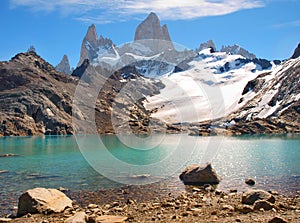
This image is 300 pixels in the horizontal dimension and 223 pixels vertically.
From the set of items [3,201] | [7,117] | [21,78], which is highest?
[21,78]

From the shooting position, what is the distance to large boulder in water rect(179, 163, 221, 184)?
109 feet

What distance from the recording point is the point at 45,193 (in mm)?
23156

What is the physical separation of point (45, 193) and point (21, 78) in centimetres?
15268

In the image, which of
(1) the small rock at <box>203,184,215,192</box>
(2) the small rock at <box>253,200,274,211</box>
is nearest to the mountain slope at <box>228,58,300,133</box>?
(1) the small rock at <box>203,184,215,192</box>

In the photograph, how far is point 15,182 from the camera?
34.2 m

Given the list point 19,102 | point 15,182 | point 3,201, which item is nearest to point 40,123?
point 19,102

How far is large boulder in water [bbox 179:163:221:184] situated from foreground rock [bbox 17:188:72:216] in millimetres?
14066

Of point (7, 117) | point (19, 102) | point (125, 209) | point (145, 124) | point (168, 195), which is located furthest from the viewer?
point (145, 124)

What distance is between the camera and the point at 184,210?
806 inches

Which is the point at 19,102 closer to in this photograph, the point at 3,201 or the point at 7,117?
the point at 7,117

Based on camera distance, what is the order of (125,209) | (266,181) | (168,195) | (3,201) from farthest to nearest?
1. (266,181)
2. (168,195)
3. (3,201)
4. (125,209)

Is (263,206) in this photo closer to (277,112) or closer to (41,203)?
(41,203)

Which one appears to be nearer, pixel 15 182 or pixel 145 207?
pixel 145 207

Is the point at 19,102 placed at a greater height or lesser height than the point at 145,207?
greater
